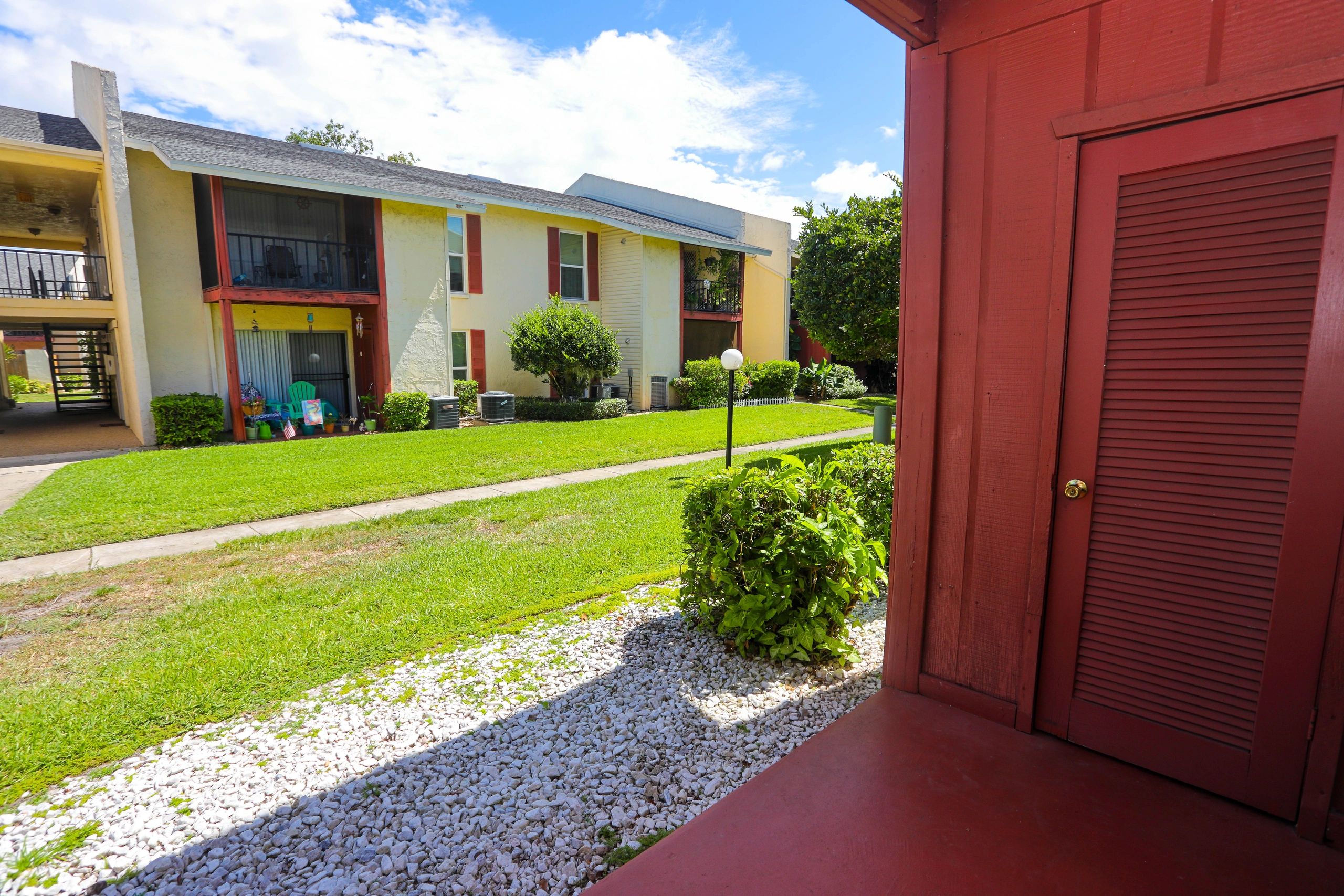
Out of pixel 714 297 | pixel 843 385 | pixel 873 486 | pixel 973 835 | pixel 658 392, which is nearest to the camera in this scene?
pixel 973 835

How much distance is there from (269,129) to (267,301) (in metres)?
25.1

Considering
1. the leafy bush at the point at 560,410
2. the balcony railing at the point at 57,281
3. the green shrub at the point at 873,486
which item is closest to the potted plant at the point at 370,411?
the leafy bush at the point at 560,410

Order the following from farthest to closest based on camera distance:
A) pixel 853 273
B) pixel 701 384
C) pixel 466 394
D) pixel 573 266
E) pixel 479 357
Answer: pixel 701 384 → pixel 573 266 → pixel 479 357 → pixel 466 394 → pixel 853 273

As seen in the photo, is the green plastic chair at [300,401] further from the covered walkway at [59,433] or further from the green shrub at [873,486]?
the green shrub at [873,486]

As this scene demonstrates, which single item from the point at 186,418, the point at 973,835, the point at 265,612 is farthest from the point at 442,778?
the point at 186,418

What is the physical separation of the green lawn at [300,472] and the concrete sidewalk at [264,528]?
166 mm

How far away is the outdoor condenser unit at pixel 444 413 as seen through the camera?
1364 centimetres

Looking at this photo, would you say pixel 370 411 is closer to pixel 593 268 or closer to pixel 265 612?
pixel 593 268

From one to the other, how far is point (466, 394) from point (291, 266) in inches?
174

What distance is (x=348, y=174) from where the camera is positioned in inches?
542

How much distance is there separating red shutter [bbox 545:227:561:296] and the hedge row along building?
5 cm

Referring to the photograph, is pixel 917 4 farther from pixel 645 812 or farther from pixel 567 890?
pixel 567 890

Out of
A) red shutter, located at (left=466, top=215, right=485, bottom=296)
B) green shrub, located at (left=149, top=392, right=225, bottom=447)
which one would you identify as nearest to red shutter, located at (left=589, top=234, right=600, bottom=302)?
red shutter, located at (left=466, top=215, right=485, bottom=296)

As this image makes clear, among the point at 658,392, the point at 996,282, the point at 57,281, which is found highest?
the point at 57,281
